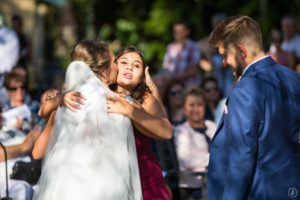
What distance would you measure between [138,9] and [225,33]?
12619 mm

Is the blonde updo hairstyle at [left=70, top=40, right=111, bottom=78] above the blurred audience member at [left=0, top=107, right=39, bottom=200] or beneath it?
above

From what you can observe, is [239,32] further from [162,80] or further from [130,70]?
[162,80]

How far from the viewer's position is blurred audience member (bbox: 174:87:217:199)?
5.54 m

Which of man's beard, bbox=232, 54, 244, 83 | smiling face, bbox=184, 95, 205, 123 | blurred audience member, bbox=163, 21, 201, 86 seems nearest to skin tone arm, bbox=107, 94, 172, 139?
man's beard, bbox=232, 54, 244, 83

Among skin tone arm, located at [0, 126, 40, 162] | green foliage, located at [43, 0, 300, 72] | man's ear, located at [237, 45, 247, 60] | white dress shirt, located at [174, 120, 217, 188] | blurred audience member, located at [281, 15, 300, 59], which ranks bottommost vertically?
white dress shirt, located at [174, 120, 217, 188]

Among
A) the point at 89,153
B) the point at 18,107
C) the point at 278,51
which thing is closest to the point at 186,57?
the point at 278,51

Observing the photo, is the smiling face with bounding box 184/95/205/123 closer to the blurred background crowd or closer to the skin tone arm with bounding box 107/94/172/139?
the blurred background crowd

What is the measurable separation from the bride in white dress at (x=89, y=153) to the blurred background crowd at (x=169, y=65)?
153cm

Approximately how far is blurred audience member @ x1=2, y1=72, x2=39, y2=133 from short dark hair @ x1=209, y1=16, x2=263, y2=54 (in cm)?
319

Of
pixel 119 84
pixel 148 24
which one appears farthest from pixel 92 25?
pixel 119 84

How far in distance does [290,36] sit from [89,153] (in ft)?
23.4

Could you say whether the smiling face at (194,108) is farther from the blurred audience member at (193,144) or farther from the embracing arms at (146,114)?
the embracing arms at (146,114)

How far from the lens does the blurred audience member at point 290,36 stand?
9156 millimetres

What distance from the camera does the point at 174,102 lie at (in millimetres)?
6926
